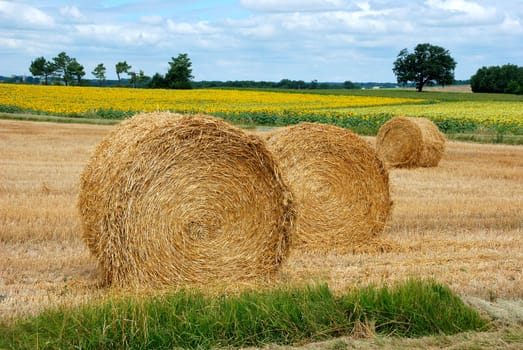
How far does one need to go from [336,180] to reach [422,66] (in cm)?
7729

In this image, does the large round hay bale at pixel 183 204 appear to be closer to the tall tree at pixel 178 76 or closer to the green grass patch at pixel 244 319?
the green grass patch at pixel 244 319

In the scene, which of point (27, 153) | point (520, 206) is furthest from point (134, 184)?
point (27, 153)

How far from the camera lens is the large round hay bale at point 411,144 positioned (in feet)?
61.6

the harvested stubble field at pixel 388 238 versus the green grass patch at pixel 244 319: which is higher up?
the green grass patch at pixel 244 319

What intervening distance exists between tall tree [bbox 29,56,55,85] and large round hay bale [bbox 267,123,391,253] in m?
70.7

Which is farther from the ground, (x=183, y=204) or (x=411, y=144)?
(x=183, y=204)

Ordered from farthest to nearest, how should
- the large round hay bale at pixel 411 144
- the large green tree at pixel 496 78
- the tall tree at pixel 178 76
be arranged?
1. the large green tree at pixel 496 78
2. the tall tree at pixel 178 76
3. the large round hay bale at pixel 411 144

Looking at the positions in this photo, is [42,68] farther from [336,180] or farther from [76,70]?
[336,180]

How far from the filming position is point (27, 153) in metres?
19.2

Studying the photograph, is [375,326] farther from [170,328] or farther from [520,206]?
[520,206]

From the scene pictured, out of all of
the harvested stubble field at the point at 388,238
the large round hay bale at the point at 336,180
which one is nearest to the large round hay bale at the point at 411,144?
the harvested stubble field at the point at 388,238

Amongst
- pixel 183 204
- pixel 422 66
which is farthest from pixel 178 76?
pixel 183 204

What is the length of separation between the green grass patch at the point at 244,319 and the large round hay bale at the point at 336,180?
375cm

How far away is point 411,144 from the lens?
18859 millimetres
